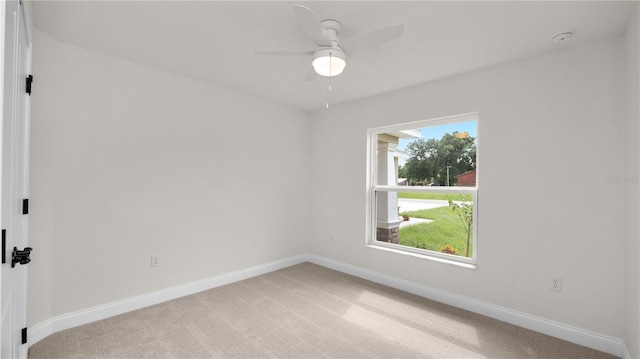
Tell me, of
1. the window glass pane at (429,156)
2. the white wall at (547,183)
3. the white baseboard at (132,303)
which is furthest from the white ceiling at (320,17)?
the white baseboard at (132,303)

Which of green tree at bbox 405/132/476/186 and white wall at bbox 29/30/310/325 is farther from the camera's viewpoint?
green tree at bbox 405/132/476/186

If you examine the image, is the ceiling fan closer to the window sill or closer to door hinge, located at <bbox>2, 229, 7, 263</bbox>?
door hinge, located at <bbox>2, 229, 7, 263</bbox>

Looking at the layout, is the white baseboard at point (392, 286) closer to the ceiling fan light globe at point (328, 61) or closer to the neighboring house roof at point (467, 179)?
the neighboring house roof at point (467, 179)

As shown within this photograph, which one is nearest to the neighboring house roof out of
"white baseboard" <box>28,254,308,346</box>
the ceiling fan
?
the ceiling fan

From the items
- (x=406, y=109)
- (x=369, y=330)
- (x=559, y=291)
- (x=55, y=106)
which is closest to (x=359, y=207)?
(x=406, y=109)

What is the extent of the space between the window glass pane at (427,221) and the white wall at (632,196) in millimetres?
1188

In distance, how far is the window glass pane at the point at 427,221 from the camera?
3.21 meters

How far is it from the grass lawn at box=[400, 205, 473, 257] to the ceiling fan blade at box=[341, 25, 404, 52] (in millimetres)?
2125

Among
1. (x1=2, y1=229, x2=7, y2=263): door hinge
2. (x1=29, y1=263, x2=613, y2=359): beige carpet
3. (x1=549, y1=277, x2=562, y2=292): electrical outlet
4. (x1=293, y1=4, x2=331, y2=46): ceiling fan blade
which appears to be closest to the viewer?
(x1=2, y1=229, x2=7, y2=263): door hinge

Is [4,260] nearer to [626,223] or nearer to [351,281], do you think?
[351,281]

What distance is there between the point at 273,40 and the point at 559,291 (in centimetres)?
314

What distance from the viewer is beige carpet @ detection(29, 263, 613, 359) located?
7.28 ft

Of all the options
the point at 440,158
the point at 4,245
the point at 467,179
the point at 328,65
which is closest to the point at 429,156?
the point at 440,158

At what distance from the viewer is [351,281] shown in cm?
374
